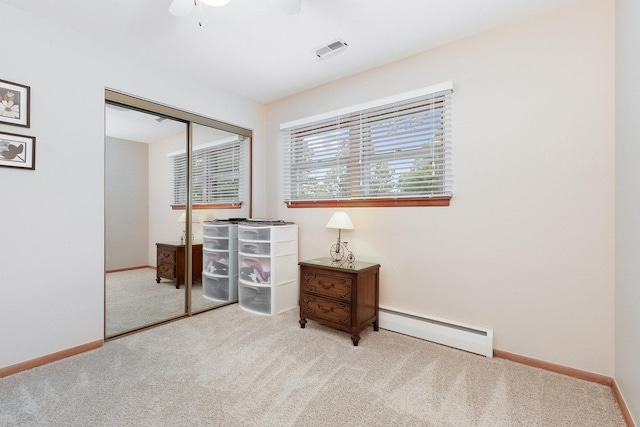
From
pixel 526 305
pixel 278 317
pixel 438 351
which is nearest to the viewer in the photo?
pixel 526 305

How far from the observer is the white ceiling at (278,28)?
7.00 ft

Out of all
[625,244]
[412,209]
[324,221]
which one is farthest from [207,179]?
[625,244]

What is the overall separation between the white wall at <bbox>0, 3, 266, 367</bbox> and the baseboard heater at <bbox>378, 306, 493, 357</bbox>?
256cm

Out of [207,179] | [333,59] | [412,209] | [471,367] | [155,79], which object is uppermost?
[333,59]

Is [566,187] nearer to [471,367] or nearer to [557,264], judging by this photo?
[557,264]

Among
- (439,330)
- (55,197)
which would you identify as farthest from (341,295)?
(55,197)

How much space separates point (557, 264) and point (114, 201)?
3618 mm

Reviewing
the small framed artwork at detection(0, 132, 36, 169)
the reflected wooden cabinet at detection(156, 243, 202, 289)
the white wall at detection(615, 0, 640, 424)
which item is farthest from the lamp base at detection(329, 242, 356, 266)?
the small framed artwork at detection(0, 132, 36, 169)

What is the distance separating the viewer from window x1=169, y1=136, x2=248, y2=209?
321 centimetres

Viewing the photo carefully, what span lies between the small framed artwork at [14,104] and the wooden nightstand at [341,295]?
244cm

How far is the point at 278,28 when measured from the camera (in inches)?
94.4

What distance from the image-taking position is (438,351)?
2.46 m

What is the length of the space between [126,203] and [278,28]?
207 cm

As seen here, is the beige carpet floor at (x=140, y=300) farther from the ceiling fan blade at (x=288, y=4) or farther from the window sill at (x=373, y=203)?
the ceiling fan blade at (x=288, y=4)
